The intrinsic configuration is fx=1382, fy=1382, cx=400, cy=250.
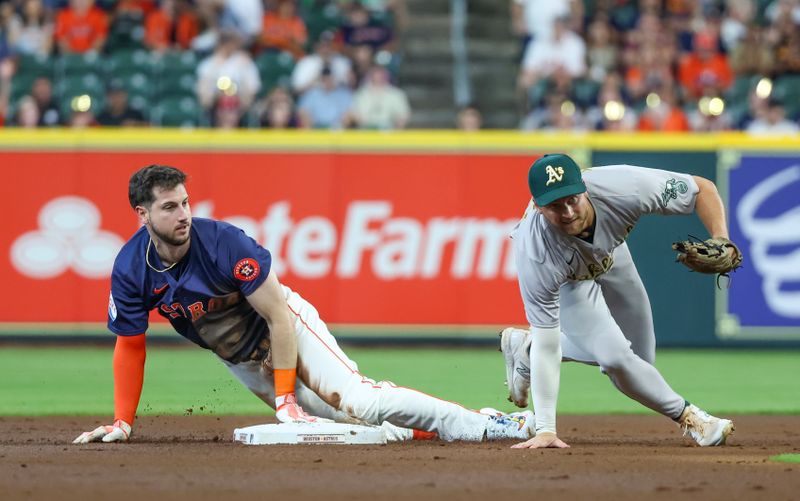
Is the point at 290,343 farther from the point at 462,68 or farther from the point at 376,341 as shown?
the point at 462,68

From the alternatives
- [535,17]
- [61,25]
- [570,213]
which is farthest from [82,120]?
[570,213]

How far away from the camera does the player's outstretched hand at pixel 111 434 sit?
23.8ft

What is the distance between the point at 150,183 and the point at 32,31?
10717mm

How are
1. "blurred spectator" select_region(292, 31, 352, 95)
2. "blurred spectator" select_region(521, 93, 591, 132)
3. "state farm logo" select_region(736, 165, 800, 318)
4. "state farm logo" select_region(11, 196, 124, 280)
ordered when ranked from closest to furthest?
"state farm logo" select_region(736, 165, 800, 318) → "state farm logo" select_region(11, 196, 124, 280) → "blurred spectator" select_region(521, 93, 591, 132) → "blurred spectator" select_region(292, 31, 352, 95)

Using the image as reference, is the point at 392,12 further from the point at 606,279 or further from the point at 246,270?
the point at 246,270

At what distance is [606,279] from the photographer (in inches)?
289

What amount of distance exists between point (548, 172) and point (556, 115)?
9.32m

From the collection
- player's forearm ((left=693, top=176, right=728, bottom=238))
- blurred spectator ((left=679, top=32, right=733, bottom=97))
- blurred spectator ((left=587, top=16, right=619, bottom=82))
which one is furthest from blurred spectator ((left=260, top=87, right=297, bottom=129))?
player's forearm ((left=693, top=176, right=728, bottom=238))

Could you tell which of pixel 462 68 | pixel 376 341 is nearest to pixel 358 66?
pixel 462 68

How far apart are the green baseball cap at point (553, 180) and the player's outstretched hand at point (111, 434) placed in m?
2.50

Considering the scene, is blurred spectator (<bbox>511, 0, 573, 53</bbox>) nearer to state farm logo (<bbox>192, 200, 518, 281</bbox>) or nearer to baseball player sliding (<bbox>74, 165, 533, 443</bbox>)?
state farm logo (<bbox>192, 200, 518, 281</bbox>)

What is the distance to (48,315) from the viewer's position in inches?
553

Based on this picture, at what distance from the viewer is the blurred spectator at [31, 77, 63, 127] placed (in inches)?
596

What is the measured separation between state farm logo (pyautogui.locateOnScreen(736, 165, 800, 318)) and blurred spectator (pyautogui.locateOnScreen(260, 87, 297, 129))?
485 centimetres
